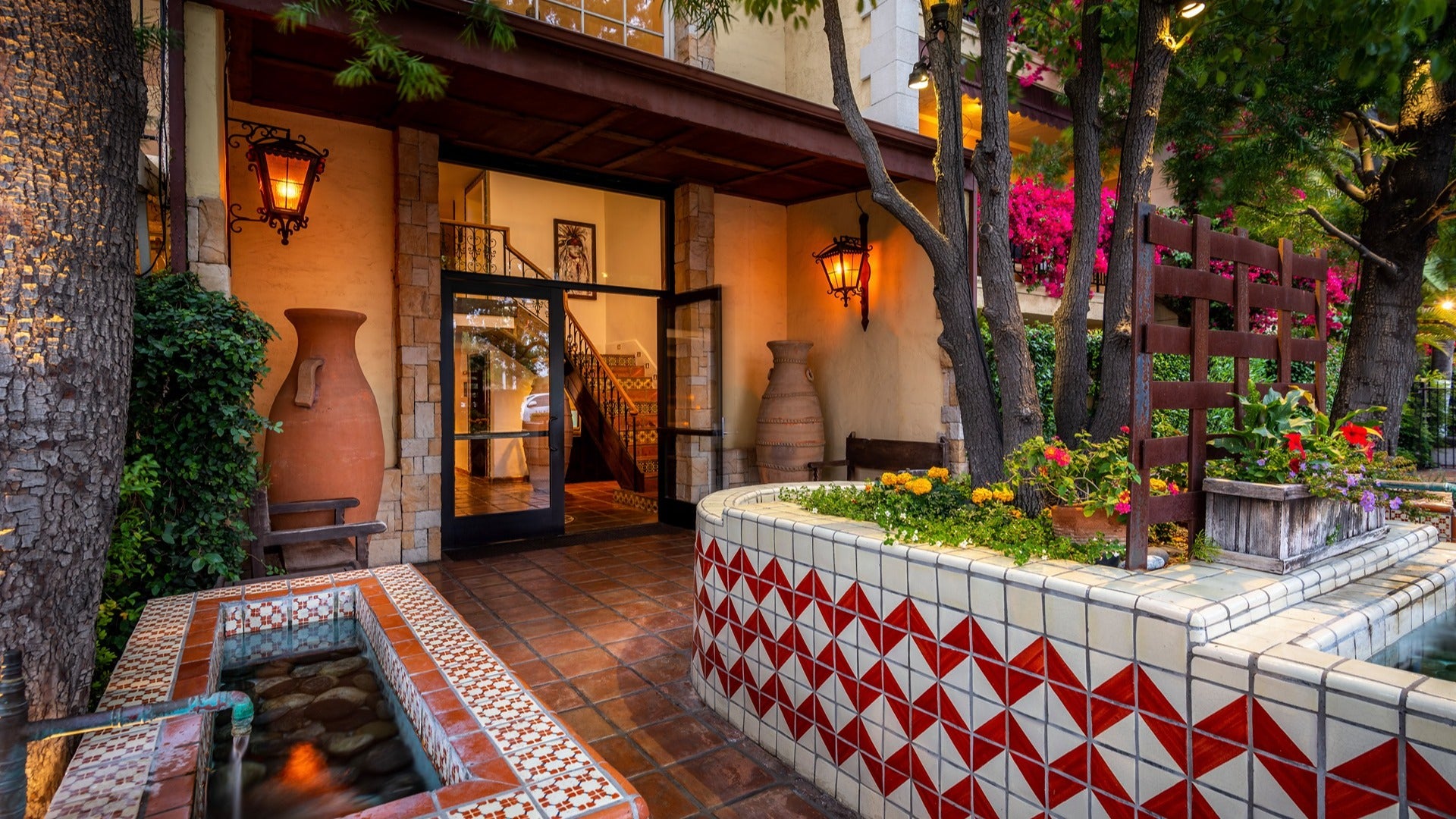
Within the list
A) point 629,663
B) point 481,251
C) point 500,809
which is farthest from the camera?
point 481,251

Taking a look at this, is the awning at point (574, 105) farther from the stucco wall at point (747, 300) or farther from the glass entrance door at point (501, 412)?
the glass entrance door at point (501, 412)

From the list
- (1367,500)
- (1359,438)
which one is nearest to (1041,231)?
(1359,438)

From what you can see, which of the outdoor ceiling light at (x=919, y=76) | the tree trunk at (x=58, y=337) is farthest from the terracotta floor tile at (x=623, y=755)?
the outdoor ceiling light at (x=919, y=76)

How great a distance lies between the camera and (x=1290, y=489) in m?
1.79

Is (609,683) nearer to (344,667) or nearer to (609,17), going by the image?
(344,667)

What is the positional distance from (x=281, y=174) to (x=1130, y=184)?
4.51 meters

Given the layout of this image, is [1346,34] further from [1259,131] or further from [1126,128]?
[1259,131]

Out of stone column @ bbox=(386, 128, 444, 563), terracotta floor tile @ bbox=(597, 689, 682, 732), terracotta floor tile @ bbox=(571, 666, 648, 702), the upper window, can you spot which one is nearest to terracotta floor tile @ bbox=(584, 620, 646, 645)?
terracotta floor tile @ bbox=(571, 666, 648, 702)

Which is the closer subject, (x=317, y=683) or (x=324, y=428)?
(x=317, y=683)

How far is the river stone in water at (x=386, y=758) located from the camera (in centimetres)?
185

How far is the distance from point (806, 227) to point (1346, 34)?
15.2 ft

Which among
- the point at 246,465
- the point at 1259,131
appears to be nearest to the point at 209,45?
the point at 246,465

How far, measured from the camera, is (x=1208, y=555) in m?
1.91

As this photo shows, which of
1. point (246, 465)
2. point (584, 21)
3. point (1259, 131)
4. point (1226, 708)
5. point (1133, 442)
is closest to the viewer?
point (1226, 708)
